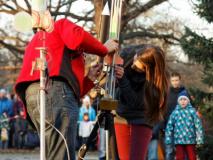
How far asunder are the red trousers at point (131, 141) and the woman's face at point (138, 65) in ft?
1.96

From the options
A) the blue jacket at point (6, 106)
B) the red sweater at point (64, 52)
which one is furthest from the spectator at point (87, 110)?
the red sweater at point (64, 52)

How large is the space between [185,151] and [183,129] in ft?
1.47

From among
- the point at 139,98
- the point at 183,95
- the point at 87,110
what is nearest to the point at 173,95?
the point at 183,95

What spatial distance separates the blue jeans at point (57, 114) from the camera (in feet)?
14.3

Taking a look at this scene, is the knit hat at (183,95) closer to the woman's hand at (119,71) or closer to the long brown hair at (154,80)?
the long brown hair at (154,80)

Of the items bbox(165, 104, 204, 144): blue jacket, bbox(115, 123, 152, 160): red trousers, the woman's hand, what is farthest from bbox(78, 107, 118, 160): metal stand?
bbox(165, 104, 204, 144): blue jacket

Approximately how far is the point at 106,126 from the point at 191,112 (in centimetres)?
565

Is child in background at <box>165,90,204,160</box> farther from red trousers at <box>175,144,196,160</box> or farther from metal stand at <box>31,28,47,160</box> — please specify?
metal stand at <box>31,28,47,160</box>

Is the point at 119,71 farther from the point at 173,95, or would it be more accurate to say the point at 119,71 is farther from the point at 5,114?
the point at 5,114

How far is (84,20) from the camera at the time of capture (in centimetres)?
2427

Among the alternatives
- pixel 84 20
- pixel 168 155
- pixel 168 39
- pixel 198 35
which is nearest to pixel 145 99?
pixel 168 155

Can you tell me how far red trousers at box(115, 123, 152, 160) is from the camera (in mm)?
6109

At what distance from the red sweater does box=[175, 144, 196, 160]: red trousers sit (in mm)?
6485

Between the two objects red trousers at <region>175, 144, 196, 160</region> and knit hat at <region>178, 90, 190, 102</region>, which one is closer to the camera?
red trousers at <region>175, 144, 196, 160</region>
